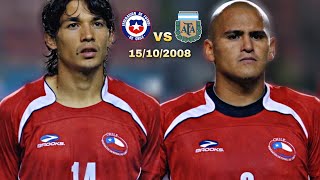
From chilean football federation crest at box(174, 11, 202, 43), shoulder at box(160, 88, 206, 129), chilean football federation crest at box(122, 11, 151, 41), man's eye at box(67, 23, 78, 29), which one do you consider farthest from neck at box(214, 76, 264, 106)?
man's eye at box(67, 23, 78, 29)

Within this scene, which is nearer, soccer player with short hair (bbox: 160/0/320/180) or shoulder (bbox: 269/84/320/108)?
soccer player with short hair (bbox: 160/0/320/180)

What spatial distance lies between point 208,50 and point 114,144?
0.67 meters

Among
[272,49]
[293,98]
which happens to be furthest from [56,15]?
[293,98]

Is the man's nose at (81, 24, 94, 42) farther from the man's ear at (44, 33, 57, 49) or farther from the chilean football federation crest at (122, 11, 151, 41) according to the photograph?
the chilean football federation crest at (122, 11, 151, 41)

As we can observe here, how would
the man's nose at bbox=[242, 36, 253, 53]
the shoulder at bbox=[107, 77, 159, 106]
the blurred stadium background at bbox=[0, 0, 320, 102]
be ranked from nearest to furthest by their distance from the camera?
the man's nose at bbox=[242, 36, 253, 53] → the shoulder at bbox=[107, 77, 159, 106] → the blurred stadium background at bbox=[0, 0, 320, 102]

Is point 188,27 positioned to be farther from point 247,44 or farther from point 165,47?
point 247,44

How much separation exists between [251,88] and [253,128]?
195 mm

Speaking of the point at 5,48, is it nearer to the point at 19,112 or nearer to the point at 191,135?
the point at 19,112

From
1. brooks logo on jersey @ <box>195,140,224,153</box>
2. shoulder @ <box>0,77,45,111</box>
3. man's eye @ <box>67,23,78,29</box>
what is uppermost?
man's eye @ <box>67,23,78,29</box>

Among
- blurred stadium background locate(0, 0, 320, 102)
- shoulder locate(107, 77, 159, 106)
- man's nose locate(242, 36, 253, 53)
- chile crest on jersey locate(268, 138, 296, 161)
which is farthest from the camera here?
blurred stadium background locate(0, 0, 320, 102)

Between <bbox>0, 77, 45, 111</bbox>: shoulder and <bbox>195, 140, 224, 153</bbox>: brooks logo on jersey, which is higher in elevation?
<bbox>0, 77, 45, 111</bbox>: shoulder

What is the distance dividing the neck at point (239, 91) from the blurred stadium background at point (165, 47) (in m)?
0.12

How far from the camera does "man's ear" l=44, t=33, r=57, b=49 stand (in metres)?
3.30

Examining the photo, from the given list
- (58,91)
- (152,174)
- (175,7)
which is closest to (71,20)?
(58,91)
